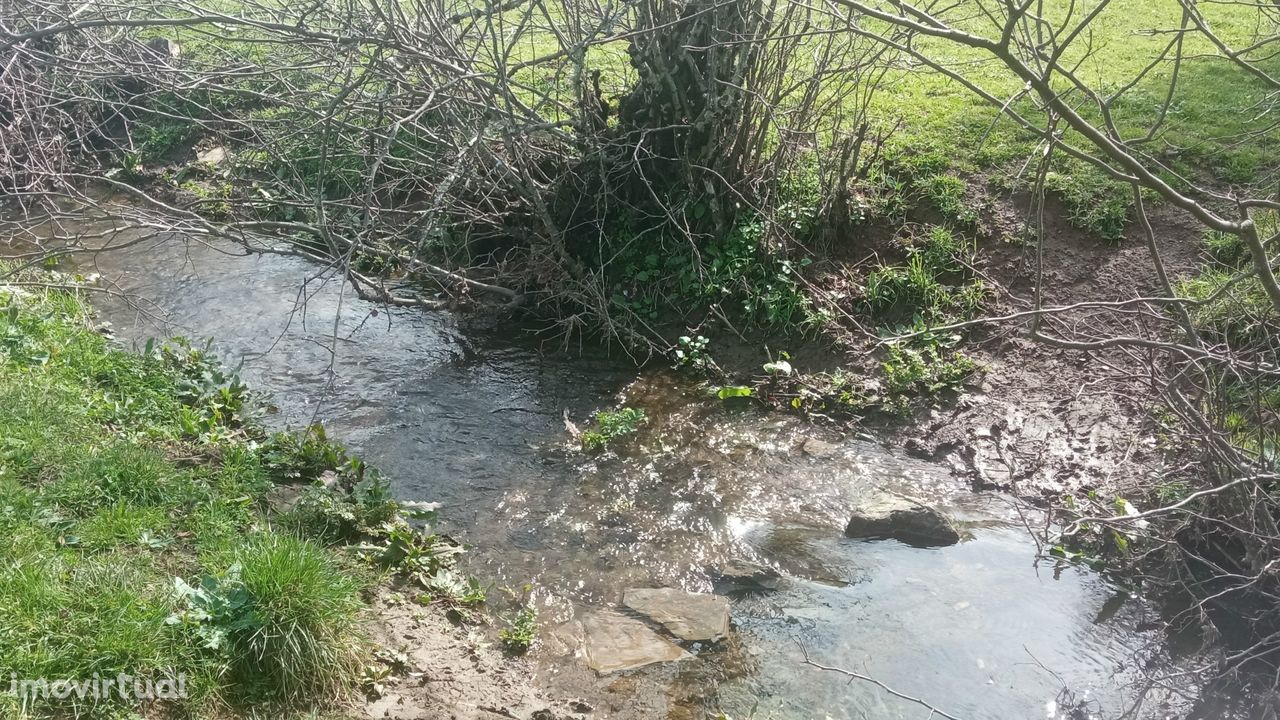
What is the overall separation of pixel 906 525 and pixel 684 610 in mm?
1396

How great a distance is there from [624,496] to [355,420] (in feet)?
6.59

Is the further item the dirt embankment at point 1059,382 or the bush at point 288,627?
the dirt embankment at point 1059,382

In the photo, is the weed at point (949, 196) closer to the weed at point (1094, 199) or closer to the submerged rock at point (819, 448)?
the weed at point (1094, 199)

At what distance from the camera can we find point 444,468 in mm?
5379

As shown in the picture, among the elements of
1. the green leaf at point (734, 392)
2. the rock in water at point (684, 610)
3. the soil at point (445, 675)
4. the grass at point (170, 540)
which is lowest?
the soil at point (445, 675)

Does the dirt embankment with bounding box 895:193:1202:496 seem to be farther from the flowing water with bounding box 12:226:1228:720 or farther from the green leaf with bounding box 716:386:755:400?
the green leaf with bounding box 716:386:755:400

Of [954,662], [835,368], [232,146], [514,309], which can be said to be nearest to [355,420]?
[514,309]

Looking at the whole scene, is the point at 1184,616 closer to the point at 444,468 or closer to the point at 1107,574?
the point at 1107,574

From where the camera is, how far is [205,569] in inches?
148

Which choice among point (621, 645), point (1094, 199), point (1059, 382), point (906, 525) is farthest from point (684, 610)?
point (1094, 199)

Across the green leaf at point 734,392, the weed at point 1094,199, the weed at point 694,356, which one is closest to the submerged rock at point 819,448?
the green leaf at point 734,392

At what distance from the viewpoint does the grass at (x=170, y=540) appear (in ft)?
10.5

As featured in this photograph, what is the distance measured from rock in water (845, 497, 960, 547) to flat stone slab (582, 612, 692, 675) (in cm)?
137

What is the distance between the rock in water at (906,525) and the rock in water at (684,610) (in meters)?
0.99
